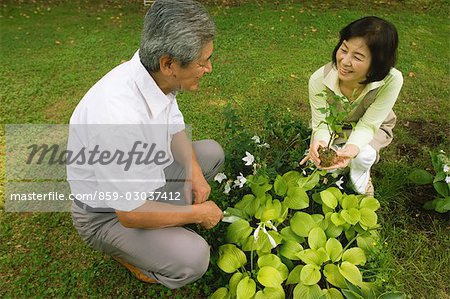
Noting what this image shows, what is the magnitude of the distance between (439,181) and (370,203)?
620 mm

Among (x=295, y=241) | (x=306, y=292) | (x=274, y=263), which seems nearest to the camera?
(x=306, y=292)

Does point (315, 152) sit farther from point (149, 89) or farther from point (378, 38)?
point (149, 89)

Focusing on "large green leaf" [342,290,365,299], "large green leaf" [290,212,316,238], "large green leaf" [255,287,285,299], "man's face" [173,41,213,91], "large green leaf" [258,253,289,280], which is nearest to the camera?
"man's face" [173,41,213,91]

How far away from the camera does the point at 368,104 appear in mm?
2414

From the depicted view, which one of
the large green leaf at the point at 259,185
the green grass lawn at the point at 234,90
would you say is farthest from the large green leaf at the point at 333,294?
the large green leaf at the point at 259,185

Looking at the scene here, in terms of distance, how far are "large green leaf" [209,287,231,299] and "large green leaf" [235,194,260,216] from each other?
1.39 ft

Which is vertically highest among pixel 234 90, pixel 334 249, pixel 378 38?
pixel 378 38

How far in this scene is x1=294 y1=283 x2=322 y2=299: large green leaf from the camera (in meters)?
1.93

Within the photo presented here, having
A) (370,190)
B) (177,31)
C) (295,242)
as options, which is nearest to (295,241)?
(295,242)

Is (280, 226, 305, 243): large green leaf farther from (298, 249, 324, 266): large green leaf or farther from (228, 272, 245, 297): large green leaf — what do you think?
(228, 272, 245, 297): large green leaf

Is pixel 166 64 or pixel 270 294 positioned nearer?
pixel 166 64

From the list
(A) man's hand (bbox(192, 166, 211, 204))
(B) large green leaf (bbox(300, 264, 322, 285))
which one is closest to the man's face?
(A) man's hand (bbox(192, 166, 211, 204))

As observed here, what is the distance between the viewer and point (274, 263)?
2.04m

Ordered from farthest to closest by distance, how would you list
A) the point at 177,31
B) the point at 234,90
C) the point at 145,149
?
the point at 234,90 < the point at 145,149 < the point at 177,31
